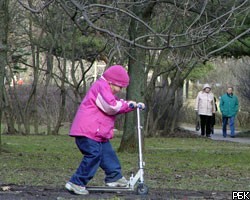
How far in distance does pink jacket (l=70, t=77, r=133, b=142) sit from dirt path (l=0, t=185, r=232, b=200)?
705mm

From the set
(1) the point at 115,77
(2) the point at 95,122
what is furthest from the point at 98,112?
(1) the point at 115,77

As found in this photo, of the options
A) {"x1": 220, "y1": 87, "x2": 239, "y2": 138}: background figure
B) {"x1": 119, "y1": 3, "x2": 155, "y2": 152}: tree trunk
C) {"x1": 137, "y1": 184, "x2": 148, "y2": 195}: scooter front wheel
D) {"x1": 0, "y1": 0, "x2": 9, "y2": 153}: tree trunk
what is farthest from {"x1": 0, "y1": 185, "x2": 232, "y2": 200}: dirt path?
{"x1": 220, "y1": 87, "x2": 239, "y2": 138}: background figure

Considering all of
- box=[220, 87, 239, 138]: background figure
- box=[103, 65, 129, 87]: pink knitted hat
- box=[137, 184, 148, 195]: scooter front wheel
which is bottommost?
box=[137, 184, 148, 195]: scooter front wheel

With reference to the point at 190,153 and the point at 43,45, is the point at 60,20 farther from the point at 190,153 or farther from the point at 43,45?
the point at 190,153

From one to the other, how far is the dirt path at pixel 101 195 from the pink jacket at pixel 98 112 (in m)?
0.71

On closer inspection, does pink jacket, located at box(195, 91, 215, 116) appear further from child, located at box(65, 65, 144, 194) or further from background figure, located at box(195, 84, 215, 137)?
child, located at box(65, 65, 144, 194)

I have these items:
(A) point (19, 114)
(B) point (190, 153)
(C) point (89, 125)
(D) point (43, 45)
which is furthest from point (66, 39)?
(C) point (89, 125)

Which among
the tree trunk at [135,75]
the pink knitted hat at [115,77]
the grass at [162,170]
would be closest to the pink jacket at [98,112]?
the pink knitted hat at [115,77]

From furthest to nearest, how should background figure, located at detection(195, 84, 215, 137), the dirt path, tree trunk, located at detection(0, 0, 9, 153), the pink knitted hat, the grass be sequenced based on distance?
background figure, located at detection(195, 84, 215, 137), tree trunk, located at detection(0, 0, 9, 153), the grass, the pink knitted hat, the dirt path

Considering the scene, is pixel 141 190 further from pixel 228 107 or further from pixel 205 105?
pixel 228 107

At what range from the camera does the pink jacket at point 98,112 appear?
8336mm

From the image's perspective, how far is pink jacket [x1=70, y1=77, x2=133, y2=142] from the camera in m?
8.34

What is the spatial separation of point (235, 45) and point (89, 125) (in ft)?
53.1

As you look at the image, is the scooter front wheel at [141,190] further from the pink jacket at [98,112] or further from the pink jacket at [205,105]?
the pink jacket at [205,105]
